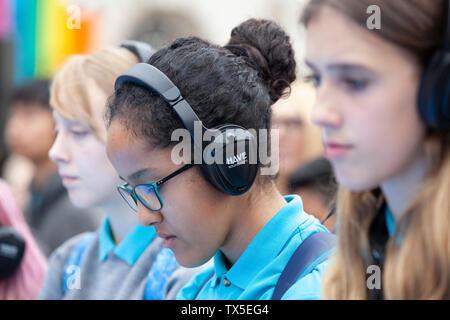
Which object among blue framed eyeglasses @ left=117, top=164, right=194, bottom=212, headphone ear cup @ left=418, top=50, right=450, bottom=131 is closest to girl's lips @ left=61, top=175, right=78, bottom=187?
blue framed eyeglasses @ left=117, top=164, right=194, bottom=212

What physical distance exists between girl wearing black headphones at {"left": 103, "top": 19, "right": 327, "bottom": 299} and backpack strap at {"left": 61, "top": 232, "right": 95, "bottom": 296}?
0.69m

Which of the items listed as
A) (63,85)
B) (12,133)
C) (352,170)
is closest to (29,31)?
(12,133)

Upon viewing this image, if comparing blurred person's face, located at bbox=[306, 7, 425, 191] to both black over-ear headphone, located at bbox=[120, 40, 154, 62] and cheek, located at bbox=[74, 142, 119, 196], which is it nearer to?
black over-ear headphone, located at bbox=[120, 40, 154, 62]

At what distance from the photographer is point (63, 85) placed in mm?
1894

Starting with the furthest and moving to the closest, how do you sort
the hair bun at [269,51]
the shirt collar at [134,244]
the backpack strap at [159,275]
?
1. the shirt collar at [134,244]
2. the backpack strap at [159,275]
3. the hair bun at [269,51]

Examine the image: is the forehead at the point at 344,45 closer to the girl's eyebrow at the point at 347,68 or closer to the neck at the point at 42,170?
the girl's eyebrow at the point at 347,68

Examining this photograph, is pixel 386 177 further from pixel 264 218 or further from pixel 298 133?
pixel 298 133

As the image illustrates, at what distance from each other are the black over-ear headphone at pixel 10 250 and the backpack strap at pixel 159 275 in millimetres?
504

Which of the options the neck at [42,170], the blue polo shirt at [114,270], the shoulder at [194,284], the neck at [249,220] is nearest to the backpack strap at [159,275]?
the blue polo shirt at [114,270]

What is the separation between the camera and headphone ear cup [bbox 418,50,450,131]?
82 cm

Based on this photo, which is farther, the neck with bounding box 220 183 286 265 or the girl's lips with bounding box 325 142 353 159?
the neck with bounding box 220 183 286 265

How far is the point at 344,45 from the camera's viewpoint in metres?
0.89

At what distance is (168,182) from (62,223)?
5.63 feet

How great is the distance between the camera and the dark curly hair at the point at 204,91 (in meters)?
1.26
